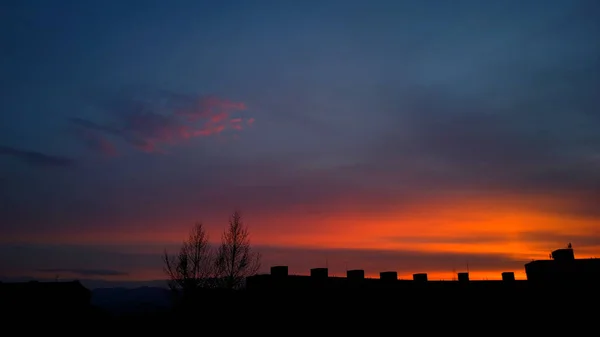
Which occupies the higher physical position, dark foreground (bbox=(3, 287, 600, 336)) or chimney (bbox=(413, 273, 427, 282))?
chimney (bbox=(413, 273, 427, 282))

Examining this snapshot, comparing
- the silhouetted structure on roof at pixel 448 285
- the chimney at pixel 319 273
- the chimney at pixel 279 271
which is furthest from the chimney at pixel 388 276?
the chimney at pixel 279 271

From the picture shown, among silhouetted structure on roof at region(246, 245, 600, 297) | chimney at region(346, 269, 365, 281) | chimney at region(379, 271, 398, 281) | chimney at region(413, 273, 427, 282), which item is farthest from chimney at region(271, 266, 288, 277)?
chimney at region(413, 273, 427, 282)

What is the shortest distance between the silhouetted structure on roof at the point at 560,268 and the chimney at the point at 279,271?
1486 centimetres

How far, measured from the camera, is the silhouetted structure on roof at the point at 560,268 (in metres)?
21.0

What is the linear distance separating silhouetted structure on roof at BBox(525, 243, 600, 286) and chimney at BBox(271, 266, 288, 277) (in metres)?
14.9

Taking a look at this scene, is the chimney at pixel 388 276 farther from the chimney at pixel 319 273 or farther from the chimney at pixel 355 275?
the chimney at pixel 319 273

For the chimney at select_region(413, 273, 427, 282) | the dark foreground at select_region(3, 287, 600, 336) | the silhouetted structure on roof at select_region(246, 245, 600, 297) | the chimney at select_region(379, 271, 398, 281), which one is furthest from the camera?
the chimney at select_region(413, 273, 427, 282)

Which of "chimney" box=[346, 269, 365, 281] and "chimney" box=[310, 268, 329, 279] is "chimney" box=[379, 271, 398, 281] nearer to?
"chimney" box=[346, 269, 365, 281]

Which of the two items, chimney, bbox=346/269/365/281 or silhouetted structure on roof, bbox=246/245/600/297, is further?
chimney, bbox=346/269/365/281

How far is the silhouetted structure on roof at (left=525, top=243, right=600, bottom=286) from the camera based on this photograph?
2102 cm

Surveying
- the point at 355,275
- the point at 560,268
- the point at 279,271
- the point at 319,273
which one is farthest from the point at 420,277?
the point at 279,271

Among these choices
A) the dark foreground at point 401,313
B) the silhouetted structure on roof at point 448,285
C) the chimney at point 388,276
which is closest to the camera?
the dark foreground at point 401,313

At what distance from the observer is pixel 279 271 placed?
2727cm

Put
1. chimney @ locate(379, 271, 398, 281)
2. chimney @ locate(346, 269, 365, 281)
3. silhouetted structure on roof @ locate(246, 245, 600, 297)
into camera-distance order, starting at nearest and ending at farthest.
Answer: silhouetted structure on roof @ locate(246, 245, 600, 297), chimney @ locate(379, 271, 398, 281), chimney @ locate(346, 269, 365, 281)
